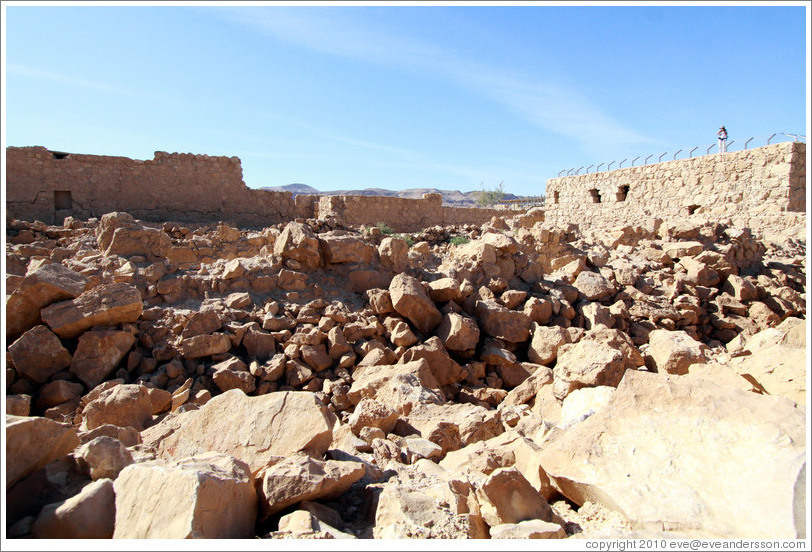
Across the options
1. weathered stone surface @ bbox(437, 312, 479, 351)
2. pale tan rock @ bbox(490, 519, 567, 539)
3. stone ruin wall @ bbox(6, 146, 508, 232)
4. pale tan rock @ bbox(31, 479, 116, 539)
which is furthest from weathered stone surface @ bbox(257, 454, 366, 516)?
stone ruin wall @ bbox(6, 146, 508, 232)

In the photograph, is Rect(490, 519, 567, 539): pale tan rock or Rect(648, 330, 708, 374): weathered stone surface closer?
Rect(490, 519, 567, 539): pale tan rock

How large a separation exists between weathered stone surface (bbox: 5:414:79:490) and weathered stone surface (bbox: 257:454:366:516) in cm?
100

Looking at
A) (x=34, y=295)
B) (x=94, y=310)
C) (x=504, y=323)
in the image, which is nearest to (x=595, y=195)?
(x=504, y=323)

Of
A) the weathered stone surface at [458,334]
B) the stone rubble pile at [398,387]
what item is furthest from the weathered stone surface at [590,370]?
the weathered stone surface at [458,334]

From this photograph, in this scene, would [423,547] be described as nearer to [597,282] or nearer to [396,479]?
[396,479]

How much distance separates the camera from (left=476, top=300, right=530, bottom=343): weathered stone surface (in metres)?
6.53

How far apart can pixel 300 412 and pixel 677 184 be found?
14.6 metres

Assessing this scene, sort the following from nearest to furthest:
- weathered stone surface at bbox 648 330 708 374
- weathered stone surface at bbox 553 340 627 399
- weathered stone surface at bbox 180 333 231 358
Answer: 1. weathered stone surface at bbox 553 340 627 399
2. weathered stone surface at bbox 648 330 708 374
3. weathered stone surface at bbox 180 333 231 358

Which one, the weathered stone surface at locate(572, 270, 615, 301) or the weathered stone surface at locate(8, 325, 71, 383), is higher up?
the weathered stone surface at locate(572, 270, 615, 301)

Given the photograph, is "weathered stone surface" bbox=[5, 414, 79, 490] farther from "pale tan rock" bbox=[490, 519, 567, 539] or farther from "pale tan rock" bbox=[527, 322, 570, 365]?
"pale tan rock" bbox=[527, 322, 570, 365]

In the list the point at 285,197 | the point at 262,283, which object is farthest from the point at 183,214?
the point at 262,283

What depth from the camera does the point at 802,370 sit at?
402 cm

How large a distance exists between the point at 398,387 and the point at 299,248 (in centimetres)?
297

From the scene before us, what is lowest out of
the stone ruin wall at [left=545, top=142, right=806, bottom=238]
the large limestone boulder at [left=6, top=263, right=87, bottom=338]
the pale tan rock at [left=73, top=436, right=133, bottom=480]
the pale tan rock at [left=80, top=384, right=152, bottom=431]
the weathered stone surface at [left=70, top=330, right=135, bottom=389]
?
the pale tan rock at [left=80, top=384, right=152, bottom=431]
